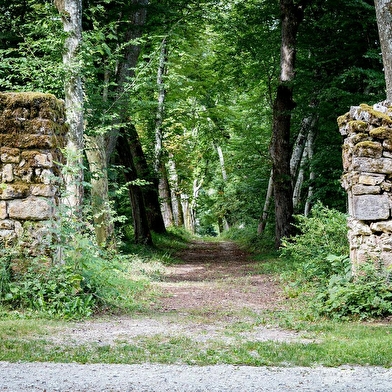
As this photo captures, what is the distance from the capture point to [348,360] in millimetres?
5469

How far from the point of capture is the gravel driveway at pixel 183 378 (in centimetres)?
455

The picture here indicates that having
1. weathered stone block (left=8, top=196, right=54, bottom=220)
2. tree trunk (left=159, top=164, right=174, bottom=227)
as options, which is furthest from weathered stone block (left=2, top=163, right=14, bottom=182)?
tree trunk (left=159, top=164, right=174, bottom=227)

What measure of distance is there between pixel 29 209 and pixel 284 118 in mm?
10315

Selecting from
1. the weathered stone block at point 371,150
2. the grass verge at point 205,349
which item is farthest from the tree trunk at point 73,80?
the weathered stone block at point 371,150

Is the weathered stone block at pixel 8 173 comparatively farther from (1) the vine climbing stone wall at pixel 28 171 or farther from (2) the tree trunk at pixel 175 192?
(2) the tree trunk at pixel 175 192

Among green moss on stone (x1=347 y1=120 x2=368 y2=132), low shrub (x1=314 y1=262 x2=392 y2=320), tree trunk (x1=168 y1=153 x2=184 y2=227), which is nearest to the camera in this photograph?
low shrub (x1=314 y1=262 x2=392 y2=320)

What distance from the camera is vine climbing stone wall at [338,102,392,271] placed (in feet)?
27.8

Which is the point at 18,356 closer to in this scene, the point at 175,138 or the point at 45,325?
the point at 45,325

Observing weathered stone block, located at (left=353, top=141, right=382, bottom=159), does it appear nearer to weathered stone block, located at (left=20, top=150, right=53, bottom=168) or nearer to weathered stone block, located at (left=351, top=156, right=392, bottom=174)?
weathered stone block, located at (left=351, top=156, right=392, bottom=174)

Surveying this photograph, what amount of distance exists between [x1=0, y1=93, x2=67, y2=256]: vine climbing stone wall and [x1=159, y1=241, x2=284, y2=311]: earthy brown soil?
8.08ft

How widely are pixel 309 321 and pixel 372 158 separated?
2.59 m

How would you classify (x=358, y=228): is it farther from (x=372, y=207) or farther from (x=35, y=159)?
(x=35, y=159)

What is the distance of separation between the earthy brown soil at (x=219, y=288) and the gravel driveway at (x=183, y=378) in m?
4.04

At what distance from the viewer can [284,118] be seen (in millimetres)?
17016
